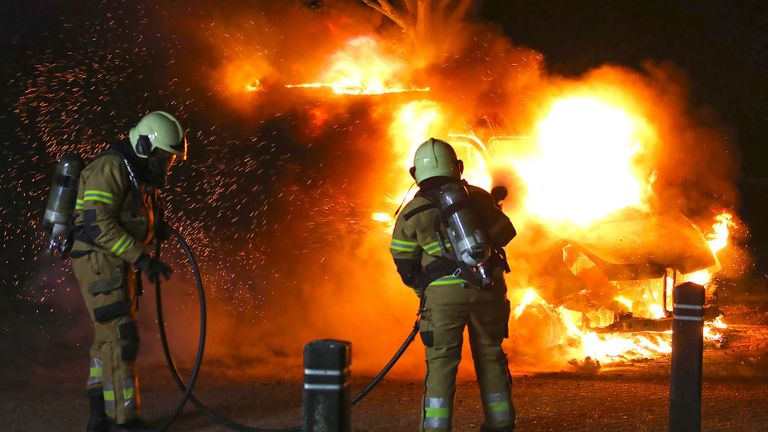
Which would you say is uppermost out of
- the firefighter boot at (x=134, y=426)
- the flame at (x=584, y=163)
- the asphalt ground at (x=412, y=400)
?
the flame at (x=584, y=163)

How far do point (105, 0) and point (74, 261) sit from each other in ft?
26.5

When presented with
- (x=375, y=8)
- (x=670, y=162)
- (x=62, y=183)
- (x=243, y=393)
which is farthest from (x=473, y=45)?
(x=62, y=183)

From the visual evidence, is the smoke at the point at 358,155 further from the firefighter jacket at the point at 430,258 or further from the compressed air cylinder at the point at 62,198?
the firefighter jacket at the point at 430,258

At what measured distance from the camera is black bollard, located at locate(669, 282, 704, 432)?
5258mm

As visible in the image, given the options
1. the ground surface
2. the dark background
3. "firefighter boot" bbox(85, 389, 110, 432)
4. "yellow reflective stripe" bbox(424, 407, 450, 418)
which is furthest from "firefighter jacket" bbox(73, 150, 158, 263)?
the dark background

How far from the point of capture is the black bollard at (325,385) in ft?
13.4

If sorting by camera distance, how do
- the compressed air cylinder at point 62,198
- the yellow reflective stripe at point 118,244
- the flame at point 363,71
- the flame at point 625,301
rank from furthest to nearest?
1. the flame at point 363,71
2. the flame at point 625,301
3. the compressed air cylinder at point 62,198
4. the yellow reflective stripe at point 118,244

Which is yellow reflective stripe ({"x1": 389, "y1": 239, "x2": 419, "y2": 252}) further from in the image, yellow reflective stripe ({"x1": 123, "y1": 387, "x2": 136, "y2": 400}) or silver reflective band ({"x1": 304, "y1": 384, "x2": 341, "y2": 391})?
yellow reflective stripe ({"x1": 123, "y1": 387, "x2": 136, "y2": 400})

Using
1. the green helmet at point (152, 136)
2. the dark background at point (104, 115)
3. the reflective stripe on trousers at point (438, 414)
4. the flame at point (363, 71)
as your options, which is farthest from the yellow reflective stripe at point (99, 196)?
the flame at point (363, 71)

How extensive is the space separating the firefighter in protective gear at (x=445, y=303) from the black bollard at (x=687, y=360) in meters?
1.20

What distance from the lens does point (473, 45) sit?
12414mm

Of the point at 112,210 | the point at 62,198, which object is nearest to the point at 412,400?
the point at 112,210

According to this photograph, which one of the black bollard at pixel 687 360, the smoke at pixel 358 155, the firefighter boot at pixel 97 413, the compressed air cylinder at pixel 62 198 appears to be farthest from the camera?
the smoke at pixel 358 155

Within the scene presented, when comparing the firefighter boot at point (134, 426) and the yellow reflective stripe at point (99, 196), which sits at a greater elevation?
the yellow reflective stripe at point (99, 196)
